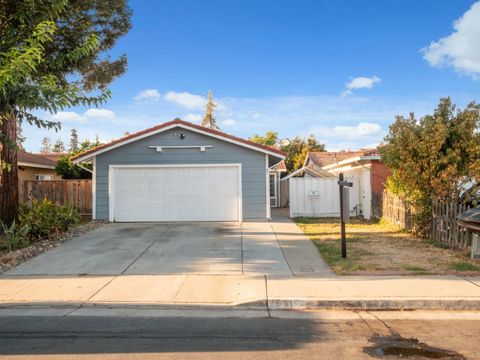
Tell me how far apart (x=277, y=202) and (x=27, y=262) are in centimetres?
1885

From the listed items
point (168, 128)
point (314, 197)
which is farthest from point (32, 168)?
point (314, 197)

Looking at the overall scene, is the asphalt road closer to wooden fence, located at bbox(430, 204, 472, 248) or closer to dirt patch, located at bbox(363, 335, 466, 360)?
dirt patch, located at bbox(363, 335, 466, 360)

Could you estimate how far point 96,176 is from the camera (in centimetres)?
1584

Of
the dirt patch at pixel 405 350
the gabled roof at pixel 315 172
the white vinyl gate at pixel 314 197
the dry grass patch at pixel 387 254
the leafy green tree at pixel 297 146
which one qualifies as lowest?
the dirt patch at pixel 405 350

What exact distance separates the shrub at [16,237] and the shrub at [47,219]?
1.70ft

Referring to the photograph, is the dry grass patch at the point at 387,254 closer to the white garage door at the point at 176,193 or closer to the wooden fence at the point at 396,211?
the wooden fence at the point at 396,211

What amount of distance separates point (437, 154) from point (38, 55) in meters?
9.58

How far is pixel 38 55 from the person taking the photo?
750cm

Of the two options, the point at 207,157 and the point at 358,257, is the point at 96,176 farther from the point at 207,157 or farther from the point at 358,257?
the point at 358,257

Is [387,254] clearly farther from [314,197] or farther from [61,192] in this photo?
[61,192]

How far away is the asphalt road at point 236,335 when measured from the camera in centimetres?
444

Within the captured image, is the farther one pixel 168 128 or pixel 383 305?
pixel 168 128

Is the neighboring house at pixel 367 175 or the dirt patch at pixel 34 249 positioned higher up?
the neighboring house at pixel 367 175

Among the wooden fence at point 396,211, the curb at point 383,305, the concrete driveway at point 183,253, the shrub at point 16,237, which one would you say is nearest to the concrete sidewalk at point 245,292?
the curb at point 383,305
